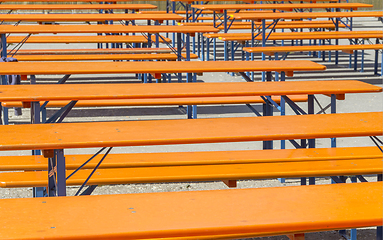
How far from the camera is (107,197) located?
6.40 feet

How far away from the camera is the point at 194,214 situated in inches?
69.7

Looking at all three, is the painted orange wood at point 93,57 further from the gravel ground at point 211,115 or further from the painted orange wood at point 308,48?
the painted orange wood at point 308,48

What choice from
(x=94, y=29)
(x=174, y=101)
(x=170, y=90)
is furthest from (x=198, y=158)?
(x=94, y=29)

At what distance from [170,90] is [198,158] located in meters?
0.56

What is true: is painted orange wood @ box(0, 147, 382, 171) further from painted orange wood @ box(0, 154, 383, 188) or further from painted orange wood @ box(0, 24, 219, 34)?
painted orange wood @ box(0, 24, 219, 34)

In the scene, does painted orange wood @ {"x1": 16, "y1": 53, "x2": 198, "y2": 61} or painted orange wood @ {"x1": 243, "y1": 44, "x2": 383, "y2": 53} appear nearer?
painted orange wood @ {"x1": 16, "y1": 53, "x2": 198, "y2": 61}

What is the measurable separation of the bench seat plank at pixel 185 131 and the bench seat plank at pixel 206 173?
30cm

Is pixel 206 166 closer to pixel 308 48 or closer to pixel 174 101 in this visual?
pixel 174 101

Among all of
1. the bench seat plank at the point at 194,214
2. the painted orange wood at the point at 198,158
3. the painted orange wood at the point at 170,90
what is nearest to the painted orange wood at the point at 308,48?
the painted orange wood at the point at 170,90

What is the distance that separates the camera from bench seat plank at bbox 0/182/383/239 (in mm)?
1648

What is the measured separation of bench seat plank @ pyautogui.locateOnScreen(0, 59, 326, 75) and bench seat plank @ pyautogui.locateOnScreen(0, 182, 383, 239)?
2316 mm

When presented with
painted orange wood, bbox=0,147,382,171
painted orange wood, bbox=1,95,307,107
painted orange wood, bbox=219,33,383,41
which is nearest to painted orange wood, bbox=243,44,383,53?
painted orange wood, bbox=219,33,383,41

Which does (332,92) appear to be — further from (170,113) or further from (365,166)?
(170,113)

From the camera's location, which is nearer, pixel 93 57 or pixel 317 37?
pixel 93 57
